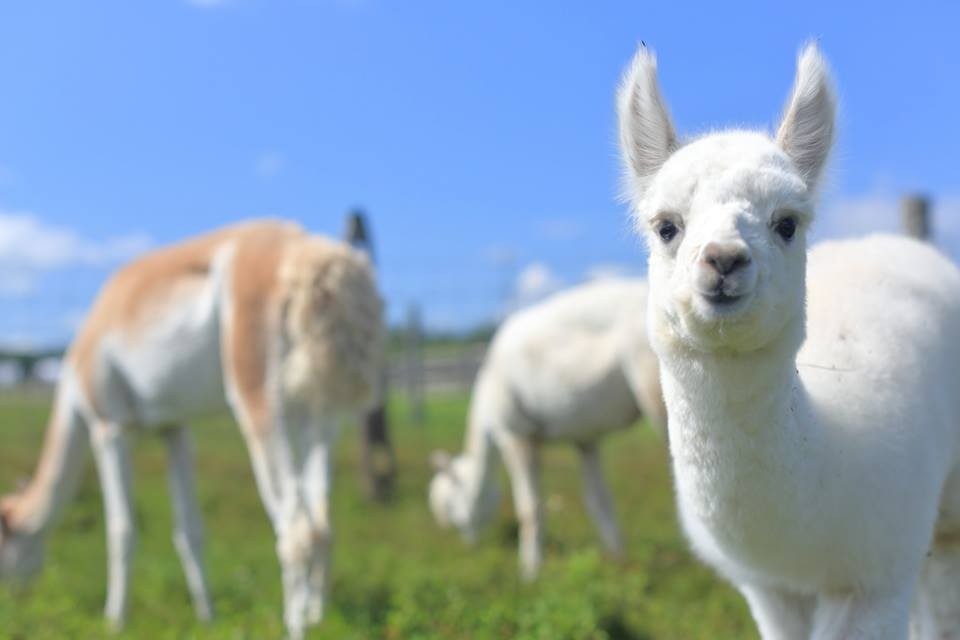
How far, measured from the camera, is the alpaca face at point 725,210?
271 cm

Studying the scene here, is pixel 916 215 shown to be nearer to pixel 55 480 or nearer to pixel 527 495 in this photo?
pixel 527 495

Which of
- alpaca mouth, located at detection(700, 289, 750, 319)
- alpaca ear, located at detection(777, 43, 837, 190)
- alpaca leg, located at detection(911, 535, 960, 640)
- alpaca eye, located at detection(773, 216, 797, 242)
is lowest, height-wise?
alpaca leg, located at detection(911, 535, 960, 640)

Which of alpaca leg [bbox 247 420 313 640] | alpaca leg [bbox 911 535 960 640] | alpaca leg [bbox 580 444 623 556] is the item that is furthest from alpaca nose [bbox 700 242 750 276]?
alpaca leg [bbox 580 444 623 556]

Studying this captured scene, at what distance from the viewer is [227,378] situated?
6957 mm

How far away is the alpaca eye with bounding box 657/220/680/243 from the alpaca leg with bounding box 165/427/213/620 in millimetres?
5597

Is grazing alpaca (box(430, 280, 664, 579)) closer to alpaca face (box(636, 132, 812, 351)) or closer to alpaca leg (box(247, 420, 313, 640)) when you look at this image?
alpaca leg (box(247, 420, 313, 640))

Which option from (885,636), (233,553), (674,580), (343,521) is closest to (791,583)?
(885,636)

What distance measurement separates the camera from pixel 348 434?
20234 millimetres

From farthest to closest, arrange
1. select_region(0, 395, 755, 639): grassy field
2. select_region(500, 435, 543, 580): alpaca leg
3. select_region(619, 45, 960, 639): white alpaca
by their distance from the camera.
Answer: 1. select_region(500, 435, 543, 580): alpaca leg
2. select_region(0, 395, 755, 639): grassy field
3. select_region(619, 45, 960, 639): white alpaca

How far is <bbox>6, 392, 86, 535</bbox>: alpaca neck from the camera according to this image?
27.9 ft

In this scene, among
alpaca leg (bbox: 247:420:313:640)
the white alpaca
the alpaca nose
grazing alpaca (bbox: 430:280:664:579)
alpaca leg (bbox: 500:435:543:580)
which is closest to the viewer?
the alpaca nose

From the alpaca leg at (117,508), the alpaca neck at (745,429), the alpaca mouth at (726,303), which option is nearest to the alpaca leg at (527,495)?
the alpaca leg at (117,508)

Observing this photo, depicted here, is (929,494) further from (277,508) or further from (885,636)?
(277,508)

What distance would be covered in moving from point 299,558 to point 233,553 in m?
4.57
